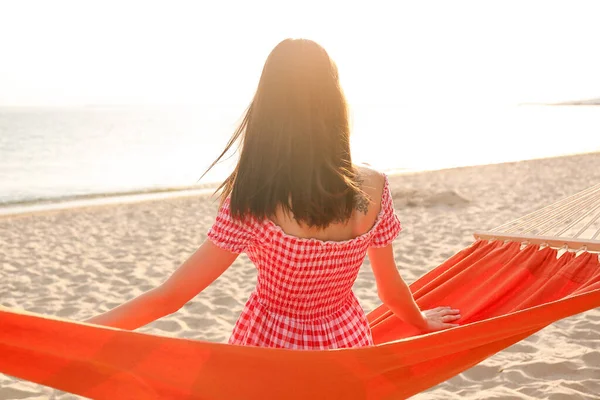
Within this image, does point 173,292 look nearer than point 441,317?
Yes

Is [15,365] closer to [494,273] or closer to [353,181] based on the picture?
[353,181]

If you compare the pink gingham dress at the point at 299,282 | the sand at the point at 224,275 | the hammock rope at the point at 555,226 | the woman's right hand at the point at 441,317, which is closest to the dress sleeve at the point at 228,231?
the pink gingham dress at the point at 299,282

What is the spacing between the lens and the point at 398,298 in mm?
1588

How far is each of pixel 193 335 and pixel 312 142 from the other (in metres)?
2.18

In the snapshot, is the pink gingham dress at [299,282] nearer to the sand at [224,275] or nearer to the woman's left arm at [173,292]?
the woman's left arm at [173,292]

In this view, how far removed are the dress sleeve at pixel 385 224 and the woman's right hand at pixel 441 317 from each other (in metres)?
0.40

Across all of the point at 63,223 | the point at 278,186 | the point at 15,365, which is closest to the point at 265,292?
the point at 278,186

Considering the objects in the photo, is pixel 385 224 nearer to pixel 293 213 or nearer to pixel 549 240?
pixel 293 213

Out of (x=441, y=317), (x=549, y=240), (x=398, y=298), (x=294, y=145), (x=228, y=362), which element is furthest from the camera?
(x=549, y=240)

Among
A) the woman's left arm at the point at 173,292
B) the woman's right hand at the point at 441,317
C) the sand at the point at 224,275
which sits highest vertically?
the woman's left arm at the point at 173,292

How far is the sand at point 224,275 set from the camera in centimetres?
259

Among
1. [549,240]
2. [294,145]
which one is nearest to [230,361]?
[294,145]

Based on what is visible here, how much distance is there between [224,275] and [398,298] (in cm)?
284

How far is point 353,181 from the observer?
133 cm
